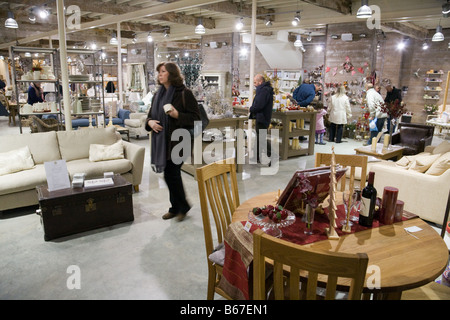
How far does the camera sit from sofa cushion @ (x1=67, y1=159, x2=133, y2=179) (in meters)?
4.03

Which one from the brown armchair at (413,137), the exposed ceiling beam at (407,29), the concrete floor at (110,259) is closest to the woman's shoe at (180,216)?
the concrete floor at (110,259)

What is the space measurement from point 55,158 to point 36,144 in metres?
0.27

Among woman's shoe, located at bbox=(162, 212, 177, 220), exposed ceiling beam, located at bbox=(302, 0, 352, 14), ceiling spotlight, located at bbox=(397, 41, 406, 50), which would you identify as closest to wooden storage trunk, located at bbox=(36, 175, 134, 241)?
woman's shoe, located at bbox=(162, 212, 177, 220)

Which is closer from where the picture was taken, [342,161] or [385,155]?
[342,161]

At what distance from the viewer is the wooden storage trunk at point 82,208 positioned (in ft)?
10.4

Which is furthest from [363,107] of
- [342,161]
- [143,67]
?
[143,67]

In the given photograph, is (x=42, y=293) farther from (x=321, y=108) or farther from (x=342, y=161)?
(x=321, y=108)

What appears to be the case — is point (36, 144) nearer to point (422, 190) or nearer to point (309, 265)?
point (309, 265)

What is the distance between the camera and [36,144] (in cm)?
412

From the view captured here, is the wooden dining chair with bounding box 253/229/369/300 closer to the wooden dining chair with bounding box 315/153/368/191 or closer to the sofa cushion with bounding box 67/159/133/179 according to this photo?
the wooden dining chair with bounding box 315/153/368/191

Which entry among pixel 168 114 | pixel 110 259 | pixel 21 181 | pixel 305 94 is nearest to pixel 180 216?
pixel 110 259

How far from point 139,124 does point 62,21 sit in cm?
375

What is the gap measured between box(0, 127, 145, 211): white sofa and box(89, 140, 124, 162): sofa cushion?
0.17ft
